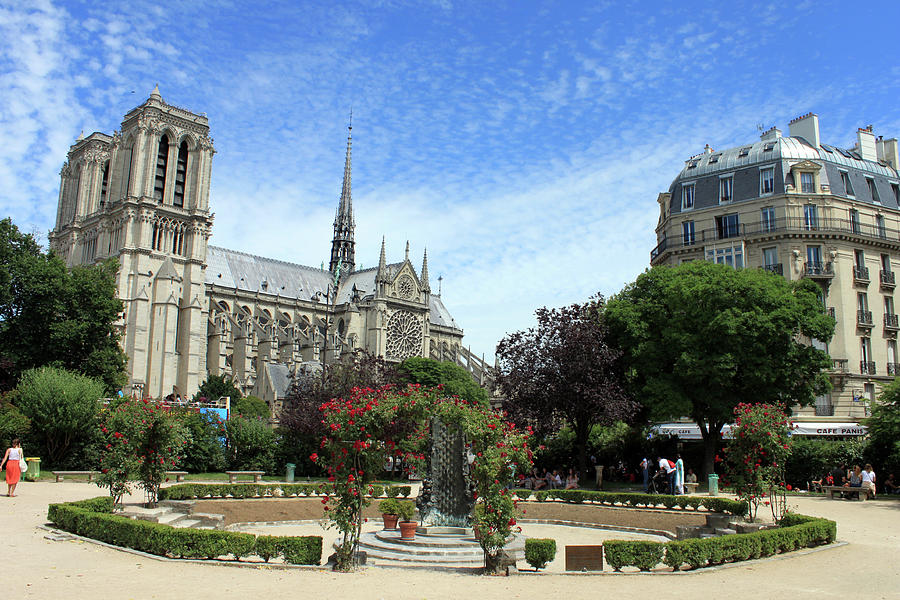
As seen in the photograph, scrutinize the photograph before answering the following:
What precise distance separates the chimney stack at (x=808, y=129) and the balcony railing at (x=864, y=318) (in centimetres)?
1104

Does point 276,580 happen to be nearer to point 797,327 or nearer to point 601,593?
point 601,593

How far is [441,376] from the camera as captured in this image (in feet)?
247

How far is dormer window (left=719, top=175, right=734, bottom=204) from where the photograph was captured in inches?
1780

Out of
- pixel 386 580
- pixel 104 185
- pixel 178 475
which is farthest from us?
pixel 104 185

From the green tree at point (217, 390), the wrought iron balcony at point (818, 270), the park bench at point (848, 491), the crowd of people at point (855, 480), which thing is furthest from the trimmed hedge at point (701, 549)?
the green tree at point (217, 390)

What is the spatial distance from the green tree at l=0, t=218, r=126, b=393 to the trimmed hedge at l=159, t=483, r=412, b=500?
21.8 metres

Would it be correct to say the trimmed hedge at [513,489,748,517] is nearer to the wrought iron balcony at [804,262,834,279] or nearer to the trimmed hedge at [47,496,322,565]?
the trimmed hedge at [47,496,322,565]

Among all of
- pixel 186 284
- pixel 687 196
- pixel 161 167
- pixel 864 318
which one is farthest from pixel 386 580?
pixel 161 167

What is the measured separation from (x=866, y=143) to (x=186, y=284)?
2282 inches

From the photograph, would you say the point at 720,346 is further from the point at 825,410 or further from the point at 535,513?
the point at 535,513

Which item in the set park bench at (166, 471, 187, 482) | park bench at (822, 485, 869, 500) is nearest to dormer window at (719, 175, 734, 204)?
park bench at (822, 485, 869, 500)

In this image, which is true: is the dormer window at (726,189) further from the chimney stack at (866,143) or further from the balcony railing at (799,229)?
the chimney stack at (866,143)

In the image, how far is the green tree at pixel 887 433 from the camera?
28484mm

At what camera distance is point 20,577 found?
10969 mm
